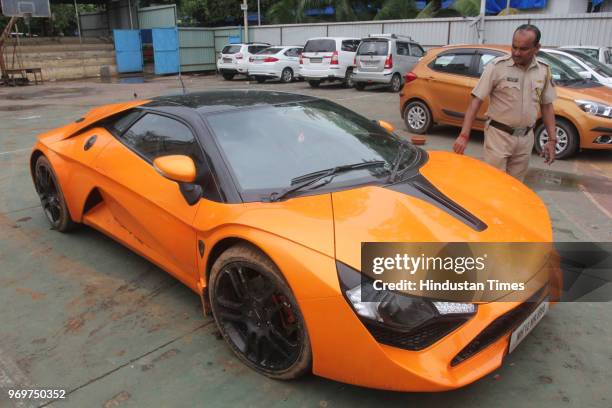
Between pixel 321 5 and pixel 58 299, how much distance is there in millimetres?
26499

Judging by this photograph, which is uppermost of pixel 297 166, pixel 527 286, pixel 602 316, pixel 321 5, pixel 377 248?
pixel 321 5

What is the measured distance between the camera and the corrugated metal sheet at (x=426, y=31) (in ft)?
65.8

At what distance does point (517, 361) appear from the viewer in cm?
262

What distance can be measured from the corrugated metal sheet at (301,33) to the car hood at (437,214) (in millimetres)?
22307

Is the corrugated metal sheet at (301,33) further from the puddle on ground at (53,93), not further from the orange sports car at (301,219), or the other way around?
the orange sports car at (301,219)

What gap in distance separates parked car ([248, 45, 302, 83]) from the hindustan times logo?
1786cm

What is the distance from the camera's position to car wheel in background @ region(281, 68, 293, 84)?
19.6 m

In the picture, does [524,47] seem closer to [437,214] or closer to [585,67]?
[437,214]

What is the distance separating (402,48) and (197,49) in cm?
1342

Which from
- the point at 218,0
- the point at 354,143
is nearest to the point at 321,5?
the point at 218,0

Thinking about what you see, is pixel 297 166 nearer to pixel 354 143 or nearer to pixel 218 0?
pixel 354 143

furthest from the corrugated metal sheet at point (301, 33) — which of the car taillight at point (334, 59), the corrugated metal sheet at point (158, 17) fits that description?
the car taillight at point (334, 59)

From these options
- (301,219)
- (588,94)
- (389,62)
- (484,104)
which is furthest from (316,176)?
(389,62)

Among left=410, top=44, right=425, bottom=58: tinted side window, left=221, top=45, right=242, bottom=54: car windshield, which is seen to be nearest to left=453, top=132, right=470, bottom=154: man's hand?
left=410, top=44, right=425, bottom=58: tinted side window
